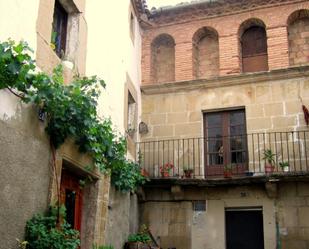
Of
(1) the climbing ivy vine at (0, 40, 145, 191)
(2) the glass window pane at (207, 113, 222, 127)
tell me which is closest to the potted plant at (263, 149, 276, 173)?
(2) the glass window pane at (207, 113, 222, 127)

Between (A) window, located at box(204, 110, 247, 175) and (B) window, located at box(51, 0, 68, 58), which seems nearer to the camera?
(B) window, located at box(51, 0, 68, 58)

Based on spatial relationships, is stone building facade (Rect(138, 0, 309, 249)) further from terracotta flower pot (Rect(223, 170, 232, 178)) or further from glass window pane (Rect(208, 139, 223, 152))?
terracotta flower pot (Rect(223, 170, 232, 178))

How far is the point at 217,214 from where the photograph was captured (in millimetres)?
10523

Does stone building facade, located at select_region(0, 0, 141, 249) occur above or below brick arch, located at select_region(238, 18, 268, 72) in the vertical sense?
below

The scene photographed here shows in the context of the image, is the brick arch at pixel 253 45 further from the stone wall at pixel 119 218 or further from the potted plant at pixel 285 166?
the stone wall at pixel 119 218

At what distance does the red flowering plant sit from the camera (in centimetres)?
1096

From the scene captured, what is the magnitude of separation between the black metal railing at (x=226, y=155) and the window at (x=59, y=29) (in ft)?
13.7

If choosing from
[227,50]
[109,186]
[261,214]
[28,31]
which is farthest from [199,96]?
[28,31]

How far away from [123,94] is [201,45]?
10.1 ft

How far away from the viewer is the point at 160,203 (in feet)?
35.8

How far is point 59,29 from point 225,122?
16.5 feet

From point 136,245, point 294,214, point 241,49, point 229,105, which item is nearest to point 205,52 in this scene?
point 241,49

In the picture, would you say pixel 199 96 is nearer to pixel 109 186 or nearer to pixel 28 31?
pixel 109 186

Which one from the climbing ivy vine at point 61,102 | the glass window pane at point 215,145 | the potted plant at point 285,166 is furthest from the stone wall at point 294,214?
the climbing ivy vine at point 61,102
